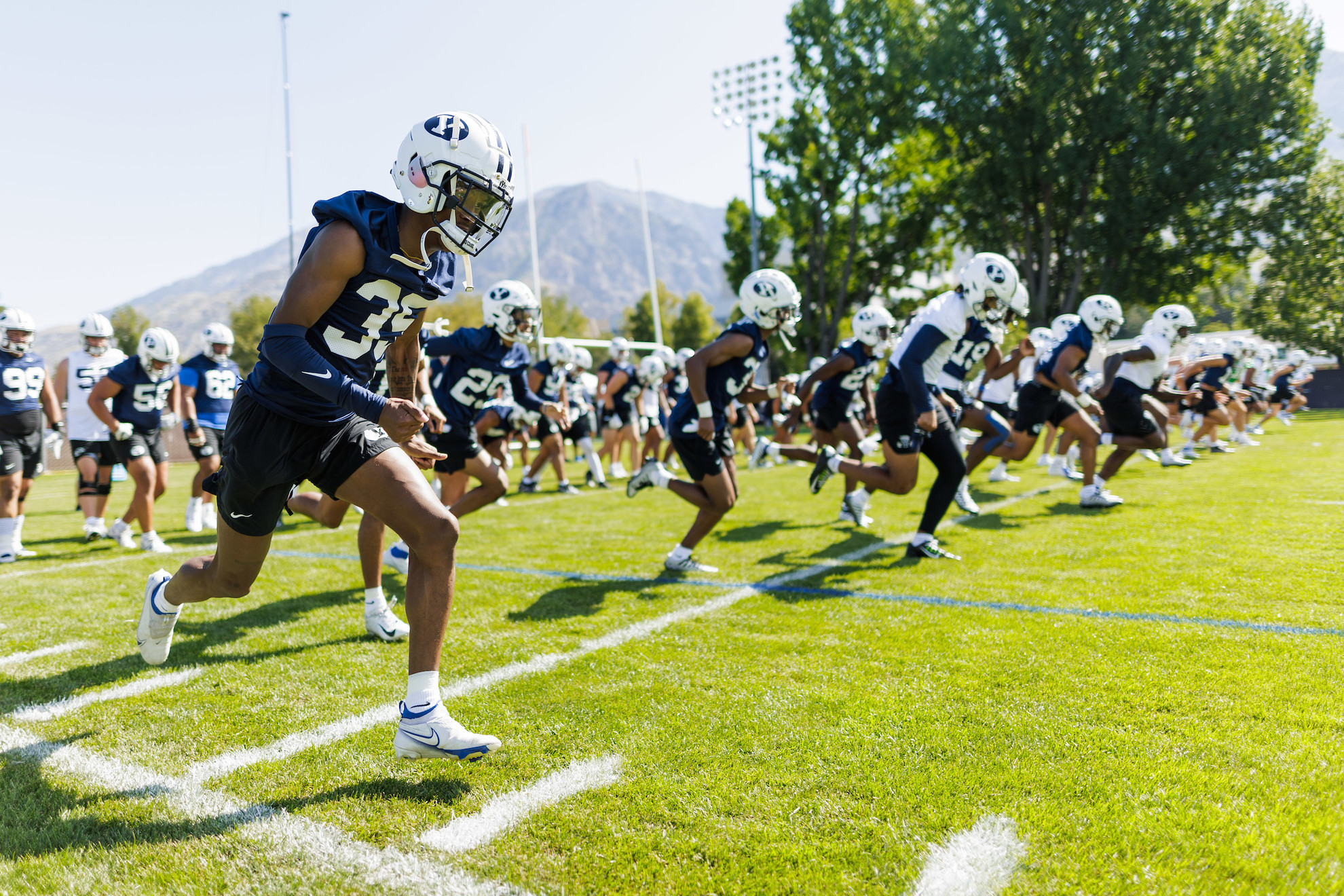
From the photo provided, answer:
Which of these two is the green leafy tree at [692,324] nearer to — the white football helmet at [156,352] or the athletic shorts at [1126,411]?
the athletic shorts at [1126,411]

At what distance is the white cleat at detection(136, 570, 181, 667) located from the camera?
12.0ft

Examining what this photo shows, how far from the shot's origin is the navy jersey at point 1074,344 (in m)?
8.45

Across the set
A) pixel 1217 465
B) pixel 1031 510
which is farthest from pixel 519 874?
pixel 1217 465

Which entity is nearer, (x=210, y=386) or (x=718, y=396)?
(x=718, y=396)

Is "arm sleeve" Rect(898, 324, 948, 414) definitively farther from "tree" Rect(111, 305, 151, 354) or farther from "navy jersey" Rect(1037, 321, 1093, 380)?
"tree" Rect(111, 305, 151, 354)

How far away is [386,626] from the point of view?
4.54 metres

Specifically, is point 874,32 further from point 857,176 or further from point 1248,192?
point 1248,192

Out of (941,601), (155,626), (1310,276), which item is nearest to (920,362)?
(941,601)

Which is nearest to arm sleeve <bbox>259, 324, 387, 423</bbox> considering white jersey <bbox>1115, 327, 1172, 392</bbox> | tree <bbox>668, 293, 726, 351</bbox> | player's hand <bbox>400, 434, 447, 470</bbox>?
player's hand <bbox>400, 434, 447, 470</bbox>

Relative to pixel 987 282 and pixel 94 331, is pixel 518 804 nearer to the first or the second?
pixel 987 282

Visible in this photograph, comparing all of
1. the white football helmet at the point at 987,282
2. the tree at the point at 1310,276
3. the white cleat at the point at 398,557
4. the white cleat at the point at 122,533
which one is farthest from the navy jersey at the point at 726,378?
the tree at the point at 1310,276

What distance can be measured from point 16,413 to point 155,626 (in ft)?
18.6

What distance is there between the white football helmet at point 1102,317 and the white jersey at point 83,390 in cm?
1050

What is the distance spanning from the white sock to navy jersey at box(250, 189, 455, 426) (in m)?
1.00
